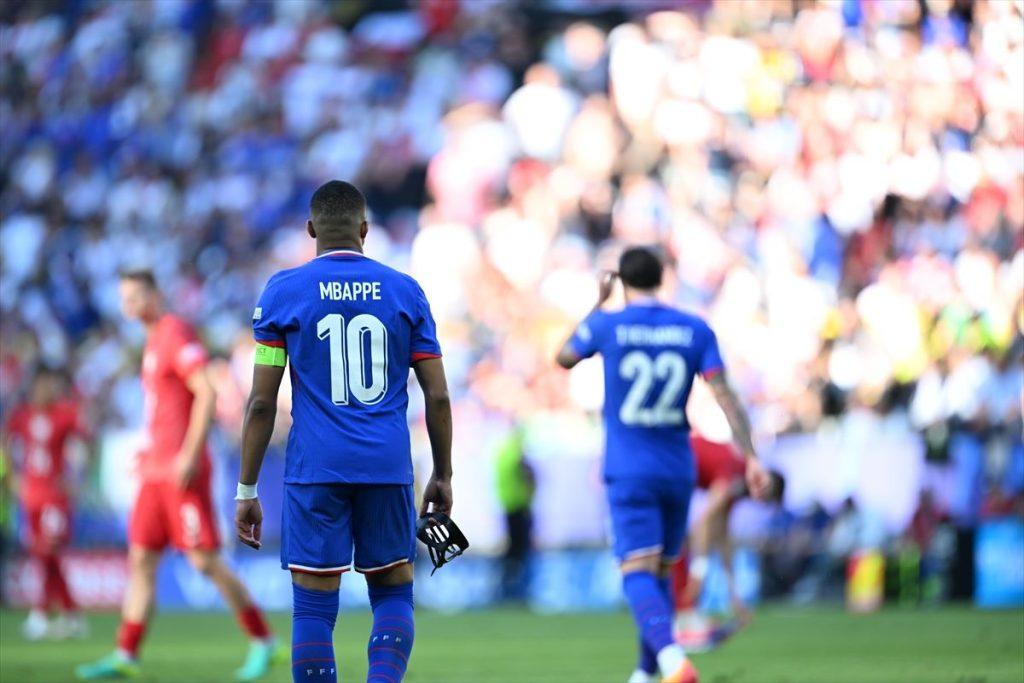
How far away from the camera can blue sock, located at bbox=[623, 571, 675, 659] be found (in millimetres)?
9258

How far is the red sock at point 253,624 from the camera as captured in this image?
38.4 ft

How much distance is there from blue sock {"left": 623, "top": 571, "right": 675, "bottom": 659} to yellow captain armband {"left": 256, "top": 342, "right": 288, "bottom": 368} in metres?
3.27

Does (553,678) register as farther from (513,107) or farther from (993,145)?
(513,107)

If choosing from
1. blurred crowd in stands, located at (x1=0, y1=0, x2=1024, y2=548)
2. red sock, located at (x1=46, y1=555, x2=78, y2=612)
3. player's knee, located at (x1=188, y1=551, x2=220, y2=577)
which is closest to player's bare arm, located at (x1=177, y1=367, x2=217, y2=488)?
player's knee, located at (x1=188, y1=551, x2=220, y2=577)

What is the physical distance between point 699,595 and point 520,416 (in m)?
7.83

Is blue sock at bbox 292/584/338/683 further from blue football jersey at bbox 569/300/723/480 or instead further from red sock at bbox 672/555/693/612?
red sock at bbox 672/555/693/612

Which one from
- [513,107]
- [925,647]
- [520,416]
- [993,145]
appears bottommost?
[925,647]

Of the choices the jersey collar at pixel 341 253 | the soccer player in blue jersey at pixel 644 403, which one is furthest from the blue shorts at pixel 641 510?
the jersey collar at pixel 341 253

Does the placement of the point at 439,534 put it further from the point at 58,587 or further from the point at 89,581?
the point at 89,581

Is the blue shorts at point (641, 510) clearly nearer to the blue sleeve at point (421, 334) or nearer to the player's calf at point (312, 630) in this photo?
the blue sleeve at point (421, 334)

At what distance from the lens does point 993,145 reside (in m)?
22.7

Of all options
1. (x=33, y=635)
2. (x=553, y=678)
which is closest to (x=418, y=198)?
(x=33, y=635)

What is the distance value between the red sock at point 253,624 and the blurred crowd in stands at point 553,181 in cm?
930

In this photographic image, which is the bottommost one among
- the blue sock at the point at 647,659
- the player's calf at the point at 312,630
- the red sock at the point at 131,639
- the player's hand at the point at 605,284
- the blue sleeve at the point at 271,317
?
the blue sock at the point at 647,659
